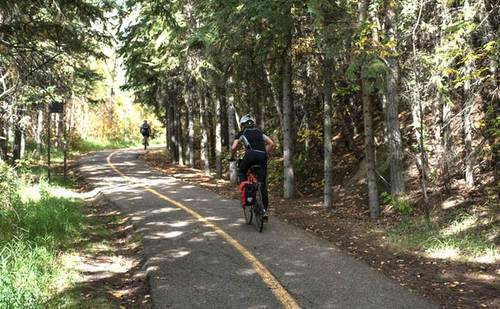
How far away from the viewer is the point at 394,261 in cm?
830

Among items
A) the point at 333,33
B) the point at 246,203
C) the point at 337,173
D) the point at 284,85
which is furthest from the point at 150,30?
the point at 246,203

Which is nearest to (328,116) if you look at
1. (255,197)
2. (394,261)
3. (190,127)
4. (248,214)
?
(248,214)

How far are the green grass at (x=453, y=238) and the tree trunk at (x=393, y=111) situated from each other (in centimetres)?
137

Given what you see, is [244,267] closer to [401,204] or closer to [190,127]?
[401,204]

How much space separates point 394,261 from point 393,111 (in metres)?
4.32

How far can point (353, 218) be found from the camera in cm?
1217

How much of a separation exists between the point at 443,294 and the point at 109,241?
678 cm

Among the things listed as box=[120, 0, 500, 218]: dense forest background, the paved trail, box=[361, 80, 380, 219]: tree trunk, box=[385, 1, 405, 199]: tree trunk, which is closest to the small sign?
box=[120, 0, 500, 218]: dense forest background

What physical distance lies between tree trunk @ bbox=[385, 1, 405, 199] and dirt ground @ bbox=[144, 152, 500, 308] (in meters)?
1.19

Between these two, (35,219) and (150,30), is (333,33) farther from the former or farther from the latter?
(150,30)

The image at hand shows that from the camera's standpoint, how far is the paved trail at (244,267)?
20.2 ft

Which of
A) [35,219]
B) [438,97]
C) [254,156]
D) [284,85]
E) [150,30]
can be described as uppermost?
[150,30]

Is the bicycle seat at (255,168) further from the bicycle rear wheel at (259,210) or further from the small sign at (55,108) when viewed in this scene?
the small sign at (55,108)

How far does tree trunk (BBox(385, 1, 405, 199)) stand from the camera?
10.9 meters
